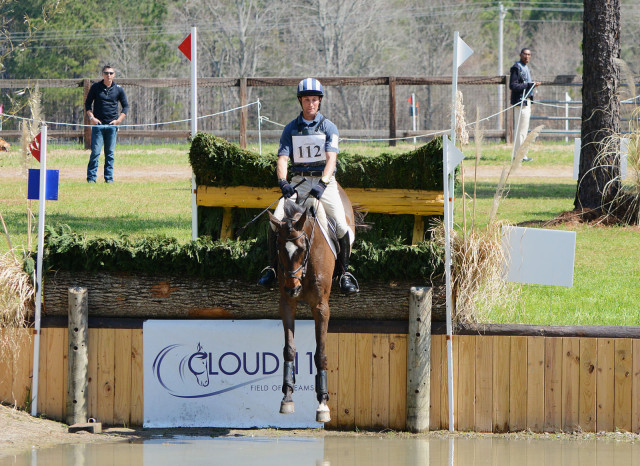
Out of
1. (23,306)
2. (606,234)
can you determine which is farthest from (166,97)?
(23,306)

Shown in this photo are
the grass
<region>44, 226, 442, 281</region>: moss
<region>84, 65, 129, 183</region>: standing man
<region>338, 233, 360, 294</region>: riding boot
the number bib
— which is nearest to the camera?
<region>338, 233, 360, 294</region>: riding boot

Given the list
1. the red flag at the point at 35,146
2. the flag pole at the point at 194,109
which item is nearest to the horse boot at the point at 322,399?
the flag pole at the point at 194,109

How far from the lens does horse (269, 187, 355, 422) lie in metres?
7.07

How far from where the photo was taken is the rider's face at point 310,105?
25.5ft

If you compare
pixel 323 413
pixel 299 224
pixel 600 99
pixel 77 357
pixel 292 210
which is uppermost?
pixel 600 99

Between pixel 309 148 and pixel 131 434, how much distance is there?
9.09 ft

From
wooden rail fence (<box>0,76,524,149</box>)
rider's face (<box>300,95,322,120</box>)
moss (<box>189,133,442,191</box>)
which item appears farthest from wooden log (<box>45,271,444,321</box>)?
wooden rail fence (<box>0,76,524,149</box>)

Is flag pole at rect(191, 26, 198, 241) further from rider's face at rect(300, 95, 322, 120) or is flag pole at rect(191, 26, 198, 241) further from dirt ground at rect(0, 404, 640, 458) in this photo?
dirt ground at rect(0, 404, 640, 458)

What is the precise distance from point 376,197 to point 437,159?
80 cm

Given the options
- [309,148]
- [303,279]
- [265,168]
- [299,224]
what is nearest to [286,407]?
[303,279]

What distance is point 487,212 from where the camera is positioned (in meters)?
14.2

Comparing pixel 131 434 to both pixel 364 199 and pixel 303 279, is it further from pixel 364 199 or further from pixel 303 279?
pixel 364 199

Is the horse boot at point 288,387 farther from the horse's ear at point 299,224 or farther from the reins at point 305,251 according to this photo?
the horse's ear at point 299,224

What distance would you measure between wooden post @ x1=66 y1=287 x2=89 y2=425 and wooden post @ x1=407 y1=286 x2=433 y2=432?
8.89 ft
